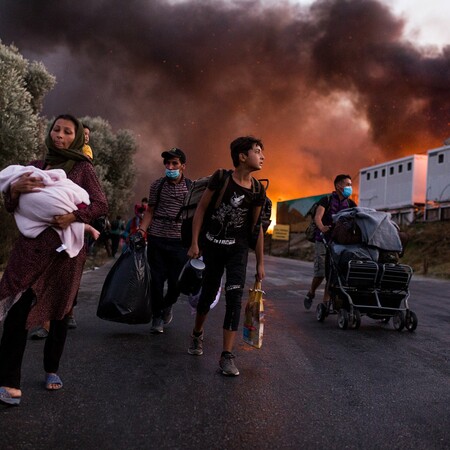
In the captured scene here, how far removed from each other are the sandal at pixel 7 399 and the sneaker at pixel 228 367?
5.49ft

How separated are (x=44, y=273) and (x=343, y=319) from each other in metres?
4.76

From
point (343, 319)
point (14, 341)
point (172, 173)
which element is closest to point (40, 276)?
point (14, 341)

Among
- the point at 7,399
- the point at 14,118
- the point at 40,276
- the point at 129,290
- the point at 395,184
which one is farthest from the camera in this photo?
the point at 395,184

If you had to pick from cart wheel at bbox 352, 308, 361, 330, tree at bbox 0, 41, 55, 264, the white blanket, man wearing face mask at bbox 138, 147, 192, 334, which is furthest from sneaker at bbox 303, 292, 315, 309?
tree at bbox 0, 41, 55, 264

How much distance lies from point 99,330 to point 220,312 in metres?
2.61

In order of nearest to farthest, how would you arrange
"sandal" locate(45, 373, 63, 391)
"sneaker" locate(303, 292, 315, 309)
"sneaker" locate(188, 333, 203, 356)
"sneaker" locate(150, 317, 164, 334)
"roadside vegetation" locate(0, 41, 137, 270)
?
"sandal" locate(45, 373, 63, 391)
"sneaker" locate(188, 333, 203, 356)
"sneaker" locate(150, 317, 164, 334)
"sneaker" locate(303, 292, 315, 309)
"roadside vegetation" locate(0, 41, 137, 270)

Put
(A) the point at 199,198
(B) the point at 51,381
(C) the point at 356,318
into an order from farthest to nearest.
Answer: (C) the point at 356,318, (A) the point at 199,198, (B) the point at 51,381

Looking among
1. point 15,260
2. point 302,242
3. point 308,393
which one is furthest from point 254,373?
point 302,242

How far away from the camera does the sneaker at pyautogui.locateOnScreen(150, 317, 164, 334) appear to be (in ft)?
21.7

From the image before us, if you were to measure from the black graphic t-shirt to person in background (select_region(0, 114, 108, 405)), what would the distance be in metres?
1.22

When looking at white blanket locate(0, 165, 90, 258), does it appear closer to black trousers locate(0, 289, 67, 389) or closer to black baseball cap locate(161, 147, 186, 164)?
black trousers locate(0, 289, 67, 389)

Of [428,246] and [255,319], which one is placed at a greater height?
[428,246]

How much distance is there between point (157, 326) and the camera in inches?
262

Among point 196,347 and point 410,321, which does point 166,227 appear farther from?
point 410,321
